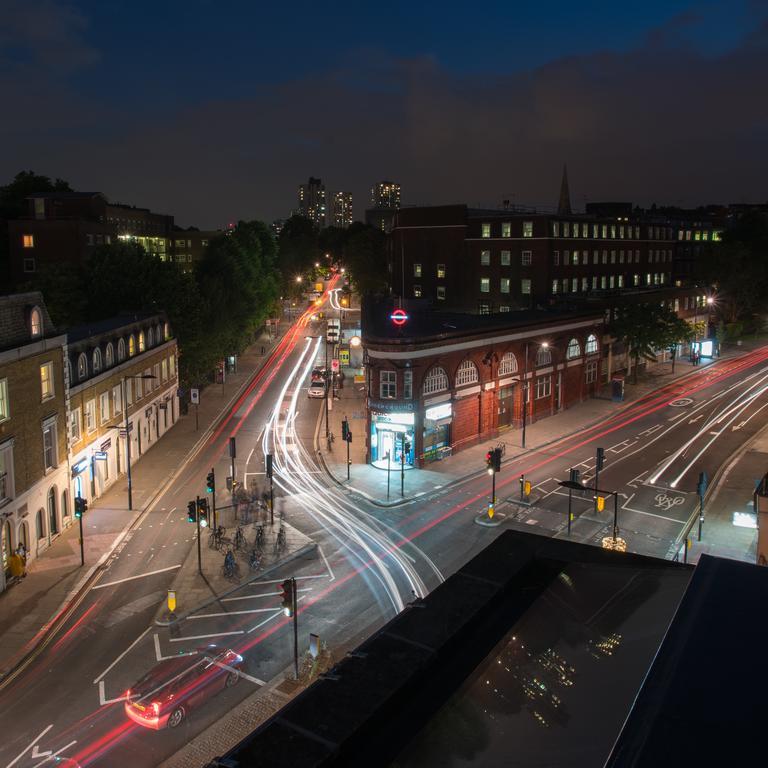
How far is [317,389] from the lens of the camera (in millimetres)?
67812

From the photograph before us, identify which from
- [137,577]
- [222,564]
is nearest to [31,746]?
[137,577]

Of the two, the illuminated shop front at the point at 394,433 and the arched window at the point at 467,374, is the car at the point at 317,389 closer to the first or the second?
the arched window at the point at 467,374

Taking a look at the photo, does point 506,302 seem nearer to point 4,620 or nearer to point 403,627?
point 4,620

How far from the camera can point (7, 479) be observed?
28.6 meters

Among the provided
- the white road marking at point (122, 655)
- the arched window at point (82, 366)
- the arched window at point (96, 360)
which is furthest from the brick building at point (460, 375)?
the white road marking at point (122, 655)

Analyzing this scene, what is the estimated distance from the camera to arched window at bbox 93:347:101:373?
39531 mm

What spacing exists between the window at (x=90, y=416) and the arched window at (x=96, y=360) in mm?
1996

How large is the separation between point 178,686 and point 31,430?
15962 millimetres

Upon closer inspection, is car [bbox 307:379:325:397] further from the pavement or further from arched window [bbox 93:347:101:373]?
arched window [bbox 93:347:101:373]

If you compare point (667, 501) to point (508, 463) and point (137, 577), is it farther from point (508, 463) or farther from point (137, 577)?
point (137, 577)

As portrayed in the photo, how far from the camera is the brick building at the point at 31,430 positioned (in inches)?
1130

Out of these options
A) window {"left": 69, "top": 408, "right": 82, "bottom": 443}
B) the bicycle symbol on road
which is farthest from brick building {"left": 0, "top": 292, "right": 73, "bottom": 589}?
the bicycle symbol on road

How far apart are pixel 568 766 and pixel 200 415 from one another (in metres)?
56.6

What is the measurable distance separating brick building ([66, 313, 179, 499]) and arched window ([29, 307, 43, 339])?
8.61 ft
